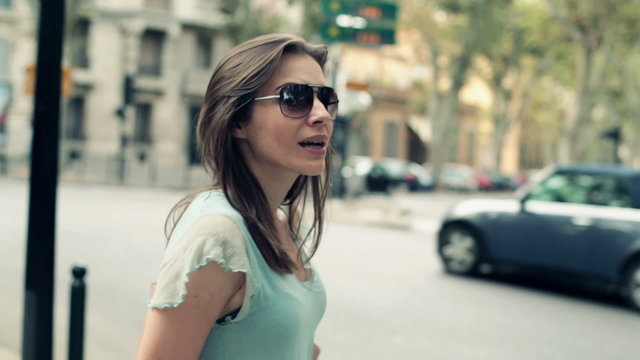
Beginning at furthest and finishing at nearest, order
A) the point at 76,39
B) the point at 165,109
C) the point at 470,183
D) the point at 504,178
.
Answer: the point at 504,178
the point at 470,183
the point at 165,109
the point at 76,39

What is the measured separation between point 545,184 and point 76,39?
28721 millimetres

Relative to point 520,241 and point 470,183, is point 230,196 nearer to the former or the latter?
point 520,241

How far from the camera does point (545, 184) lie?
28.7 ft

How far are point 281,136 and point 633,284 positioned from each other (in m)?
7.18

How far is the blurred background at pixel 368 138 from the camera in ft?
23.4

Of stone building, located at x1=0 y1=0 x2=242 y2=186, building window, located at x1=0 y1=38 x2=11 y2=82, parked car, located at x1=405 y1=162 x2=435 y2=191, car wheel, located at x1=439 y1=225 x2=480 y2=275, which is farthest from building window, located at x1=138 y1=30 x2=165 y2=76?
car wheel, located at x1=439 y1=225 x2=480 y2=275

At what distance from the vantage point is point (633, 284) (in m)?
7.97

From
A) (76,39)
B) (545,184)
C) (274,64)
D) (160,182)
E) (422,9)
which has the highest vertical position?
(422,9)

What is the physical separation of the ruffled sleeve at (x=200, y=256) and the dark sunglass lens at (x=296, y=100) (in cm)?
32

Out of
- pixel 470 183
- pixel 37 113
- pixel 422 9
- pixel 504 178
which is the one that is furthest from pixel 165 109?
pixel 37 113

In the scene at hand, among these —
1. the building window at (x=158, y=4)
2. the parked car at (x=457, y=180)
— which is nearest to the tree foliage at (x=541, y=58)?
the parked car at (x=457, y=180)

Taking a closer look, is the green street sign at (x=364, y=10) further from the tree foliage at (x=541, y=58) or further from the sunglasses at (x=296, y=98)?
the sunglasses at (x=296, y=98)

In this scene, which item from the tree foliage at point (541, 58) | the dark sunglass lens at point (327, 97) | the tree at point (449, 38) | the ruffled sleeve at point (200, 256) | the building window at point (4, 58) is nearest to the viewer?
the ruffled sleeve at point (200, 256)

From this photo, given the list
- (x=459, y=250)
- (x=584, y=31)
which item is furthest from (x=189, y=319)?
(x=584, y=31)
